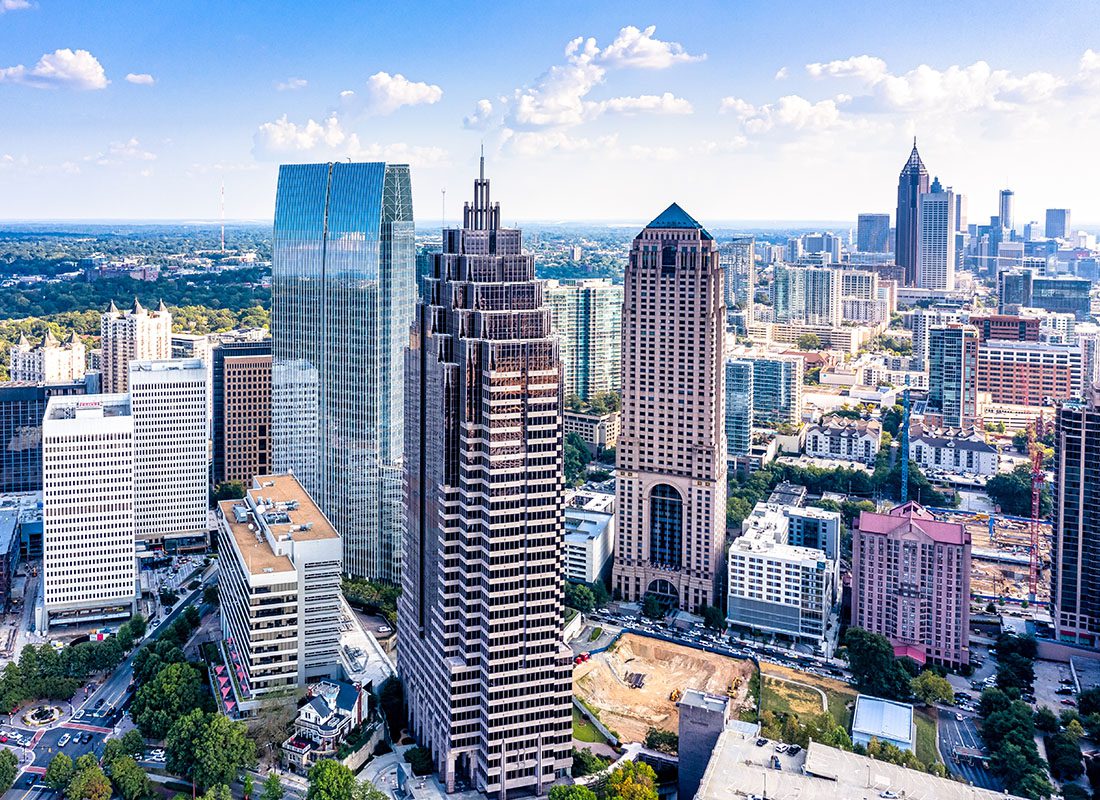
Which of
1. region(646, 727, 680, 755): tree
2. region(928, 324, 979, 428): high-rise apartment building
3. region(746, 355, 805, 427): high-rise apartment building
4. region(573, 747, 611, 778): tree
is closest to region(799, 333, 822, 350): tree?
region(928, 324, 979, 428): high-rise apartment building

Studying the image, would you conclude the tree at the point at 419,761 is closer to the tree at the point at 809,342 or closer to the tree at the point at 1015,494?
the tree at the point at 1015,494

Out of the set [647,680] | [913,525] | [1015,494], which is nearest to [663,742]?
[647,680]

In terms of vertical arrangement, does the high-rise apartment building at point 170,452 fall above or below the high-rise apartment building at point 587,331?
below

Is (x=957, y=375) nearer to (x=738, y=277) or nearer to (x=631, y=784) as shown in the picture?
(x=738, y=277)

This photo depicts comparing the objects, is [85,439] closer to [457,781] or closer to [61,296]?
[457,781]

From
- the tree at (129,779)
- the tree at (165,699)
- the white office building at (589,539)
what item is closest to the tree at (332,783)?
the tree at (129,779)

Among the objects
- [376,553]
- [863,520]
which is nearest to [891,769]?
[863,520]

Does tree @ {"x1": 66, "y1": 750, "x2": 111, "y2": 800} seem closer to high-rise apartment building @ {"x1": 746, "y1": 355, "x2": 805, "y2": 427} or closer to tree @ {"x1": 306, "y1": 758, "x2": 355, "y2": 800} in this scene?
tree @ {"x1": 306, "y1": 758, "x2": 355, "y2": 800}
